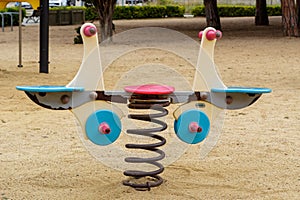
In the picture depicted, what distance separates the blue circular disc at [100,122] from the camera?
471cm

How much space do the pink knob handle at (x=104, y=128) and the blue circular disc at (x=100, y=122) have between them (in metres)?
0.02

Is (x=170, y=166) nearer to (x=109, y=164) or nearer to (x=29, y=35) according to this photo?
(x=109, y=164)

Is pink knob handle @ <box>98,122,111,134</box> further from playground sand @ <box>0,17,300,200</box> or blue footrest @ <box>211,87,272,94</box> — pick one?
blue footrest @ <box>211,87,272,94</box>

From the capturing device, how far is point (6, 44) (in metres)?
20.2

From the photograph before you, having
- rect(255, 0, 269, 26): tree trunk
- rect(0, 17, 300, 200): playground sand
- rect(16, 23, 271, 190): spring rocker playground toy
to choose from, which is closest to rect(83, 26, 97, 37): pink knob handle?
rect(16, 23, 271, 190): spring rocker playground toy

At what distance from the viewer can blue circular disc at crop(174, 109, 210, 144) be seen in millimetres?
4789

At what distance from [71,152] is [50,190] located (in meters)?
1.25

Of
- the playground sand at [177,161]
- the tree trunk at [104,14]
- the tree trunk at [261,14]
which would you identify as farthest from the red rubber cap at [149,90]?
the tree trunk at [261,14]

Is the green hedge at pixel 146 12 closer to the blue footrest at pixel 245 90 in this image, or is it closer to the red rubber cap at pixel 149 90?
the blue footrest at pixel 245 90

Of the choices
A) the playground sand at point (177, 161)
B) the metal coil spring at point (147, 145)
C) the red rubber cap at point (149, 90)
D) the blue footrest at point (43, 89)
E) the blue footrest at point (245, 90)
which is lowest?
the playground sand at point (177, 161)

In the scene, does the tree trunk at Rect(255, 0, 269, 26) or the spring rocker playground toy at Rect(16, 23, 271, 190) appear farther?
the tree trunk at Rect(255, 0, 269, 26)

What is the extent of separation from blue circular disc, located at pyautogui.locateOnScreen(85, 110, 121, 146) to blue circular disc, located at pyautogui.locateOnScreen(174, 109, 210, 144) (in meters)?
0.41

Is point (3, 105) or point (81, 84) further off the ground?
point (81, 84)

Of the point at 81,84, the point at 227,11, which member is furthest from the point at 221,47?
the point at 227,11
